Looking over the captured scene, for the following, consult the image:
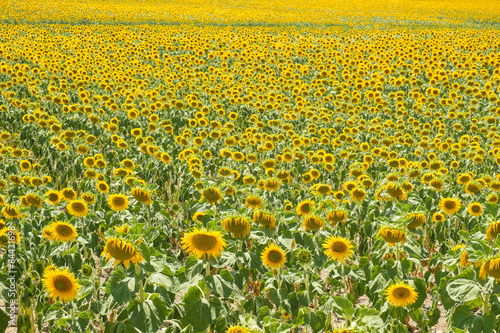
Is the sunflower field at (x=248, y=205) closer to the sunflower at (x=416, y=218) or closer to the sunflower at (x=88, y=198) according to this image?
the sunflower at (x=416, y=218)

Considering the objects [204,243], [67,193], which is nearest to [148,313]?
[204,243]

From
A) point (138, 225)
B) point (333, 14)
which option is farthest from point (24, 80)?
point (333, 14)

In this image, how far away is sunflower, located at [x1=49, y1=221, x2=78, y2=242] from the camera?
353cm

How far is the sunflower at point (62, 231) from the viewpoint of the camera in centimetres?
353

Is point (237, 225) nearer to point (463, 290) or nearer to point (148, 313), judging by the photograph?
point (148, 313)

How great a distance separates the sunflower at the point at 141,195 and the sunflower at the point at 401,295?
2.27 meters

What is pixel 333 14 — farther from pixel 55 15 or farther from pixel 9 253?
pixel 9 253

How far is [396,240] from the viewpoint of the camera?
118 inches

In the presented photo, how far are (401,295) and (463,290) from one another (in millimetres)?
432

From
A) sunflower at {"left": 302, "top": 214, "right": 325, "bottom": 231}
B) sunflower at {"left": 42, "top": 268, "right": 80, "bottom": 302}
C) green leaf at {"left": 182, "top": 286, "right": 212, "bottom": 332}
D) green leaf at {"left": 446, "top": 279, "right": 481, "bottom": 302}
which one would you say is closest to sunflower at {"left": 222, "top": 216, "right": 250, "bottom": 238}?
green leaf at {"left": 182, "top": 286, "right": 212, "bottom": 332}

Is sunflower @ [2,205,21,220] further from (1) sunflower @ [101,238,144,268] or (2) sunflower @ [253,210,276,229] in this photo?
(2) sunflower @ [253,210,276,229]

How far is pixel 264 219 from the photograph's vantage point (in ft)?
10.8

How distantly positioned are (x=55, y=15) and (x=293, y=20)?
17.9m

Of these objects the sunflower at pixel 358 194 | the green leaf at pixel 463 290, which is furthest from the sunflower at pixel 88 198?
the green leaf at pixel 463 290
